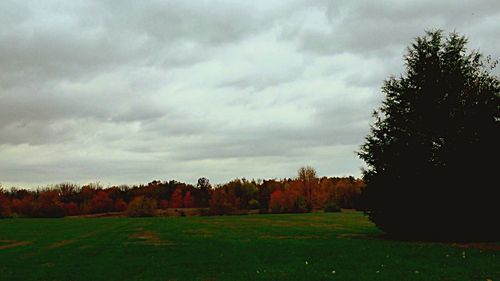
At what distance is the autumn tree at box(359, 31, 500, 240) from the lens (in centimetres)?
3319

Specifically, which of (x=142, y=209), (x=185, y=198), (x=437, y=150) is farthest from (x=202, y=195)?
(x=437, y=150)

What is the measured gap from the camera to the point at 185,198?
557 feet

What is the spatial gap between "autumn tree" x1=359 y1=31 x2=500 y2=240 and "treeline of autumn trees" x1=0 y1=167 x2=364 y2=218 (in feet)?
271

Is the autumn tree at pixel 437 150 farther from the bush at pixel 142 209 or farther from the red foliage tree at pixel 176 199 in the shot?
the red foliage tree at pixel 176 199

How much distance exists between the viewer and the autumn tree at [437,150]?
33.2 metres

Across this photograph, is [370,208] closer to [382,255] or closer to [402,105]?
[402,105]

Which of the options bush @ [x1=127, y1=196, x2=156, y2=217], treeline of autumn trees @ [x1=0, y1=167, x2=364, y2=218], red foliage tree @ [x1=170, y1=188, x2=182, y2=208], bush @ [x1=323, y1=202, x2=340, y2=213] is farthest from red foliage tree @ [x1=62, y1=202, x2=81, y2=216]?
bush @ [x1=323, y1=202, x2=340, y2=213]

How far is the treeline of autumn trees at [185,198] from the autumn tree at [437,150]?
271 feet

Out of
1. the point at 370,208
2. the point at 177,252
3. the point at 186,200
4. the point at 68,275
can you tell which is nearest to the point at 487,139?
the point at 370,208

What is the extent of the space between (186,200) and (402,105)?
5383 inches

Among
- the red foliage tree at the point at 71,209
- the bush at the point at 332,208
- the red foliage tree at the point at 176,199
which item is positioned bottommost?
the bush at the point at 332,208

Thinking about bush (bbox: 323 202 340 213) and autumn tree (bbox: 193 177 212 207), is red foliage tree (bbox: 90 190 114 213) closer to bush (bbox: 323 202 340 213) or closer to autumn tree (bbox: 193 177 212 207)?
autumn tree (bbox: 193 177 212 207)

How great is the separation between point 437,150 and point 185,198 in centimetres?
13934

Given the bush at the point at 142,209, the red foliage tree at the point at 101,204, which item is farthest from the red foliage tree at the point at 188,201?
the bush at the point at 142,209
